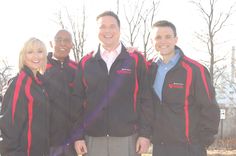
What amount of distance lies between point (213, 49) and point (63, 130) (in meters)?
20.5

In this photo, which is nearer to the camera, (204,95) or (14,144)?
(14,144)

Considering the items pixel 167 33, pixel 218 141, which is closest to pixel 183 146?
pixel 167 33

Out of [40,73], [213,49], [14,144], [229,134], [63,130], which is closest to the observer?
[14,144]

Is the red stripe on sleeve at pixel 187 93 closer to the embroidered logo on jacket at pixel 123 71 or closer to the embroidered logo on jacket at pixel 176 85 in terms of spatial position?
the embroidered logo on jacket at pixel 176 85

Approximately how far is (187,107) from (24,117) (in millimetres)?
1792

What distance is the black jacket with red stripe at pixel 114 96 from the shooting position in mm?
5227

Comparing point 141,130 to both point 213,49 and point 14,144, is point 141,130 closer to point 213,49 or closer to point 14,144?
point 14,144

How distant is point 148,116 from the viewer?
17.4 feet

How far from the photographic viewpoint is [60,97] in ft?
18.3

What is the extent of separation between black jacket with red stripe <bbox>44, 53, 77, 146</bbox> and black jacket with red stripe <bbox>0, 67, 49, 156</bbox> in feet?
1.06

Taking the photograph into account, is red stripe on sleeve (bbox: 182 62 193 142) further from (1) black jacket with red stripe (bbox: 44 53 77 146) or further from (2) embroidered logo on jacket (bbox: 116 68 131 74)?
(1) black jacket with red stripe (bbox: 44 53 77 146)

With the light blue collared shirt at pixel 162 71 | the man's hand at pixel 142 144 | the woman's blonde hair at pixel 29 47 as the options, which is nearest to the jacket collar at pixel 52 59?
the woman's blonde hair at pixel 29 47

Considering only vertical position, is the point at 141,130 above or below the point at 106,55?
below

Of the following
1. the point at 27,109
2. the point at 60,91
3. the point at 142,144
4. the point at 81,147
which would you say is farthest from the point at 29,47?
the point at 142,144
